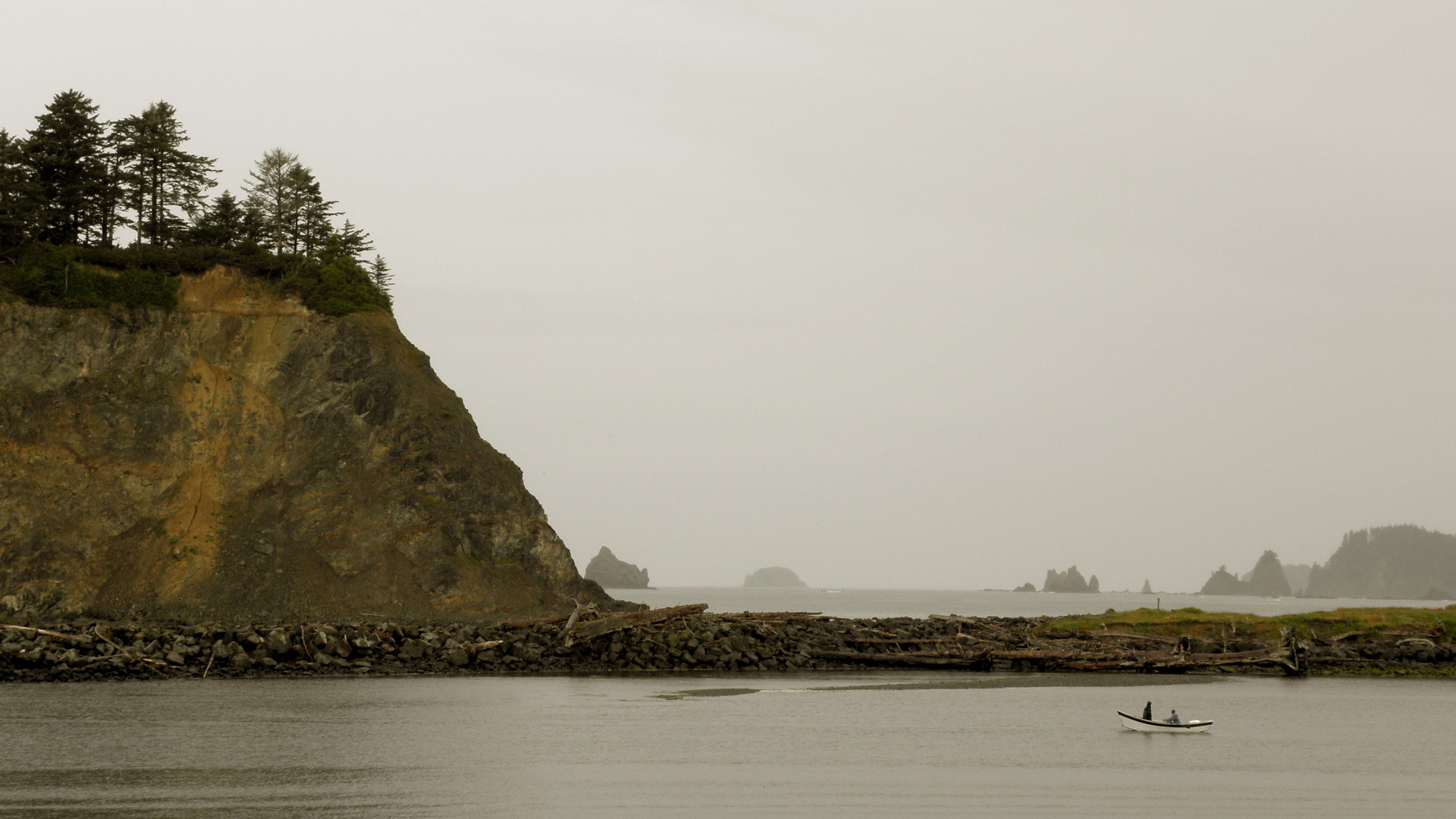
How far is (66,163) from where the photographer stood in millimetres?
81312

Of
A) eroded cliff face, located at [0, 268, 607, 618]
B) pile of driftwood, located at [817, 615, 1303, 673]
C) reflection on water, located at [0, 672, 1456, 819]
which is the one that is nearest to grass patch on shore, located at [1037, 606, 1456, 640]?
pile of driftwood, located at [817, 615, 1303, 673]

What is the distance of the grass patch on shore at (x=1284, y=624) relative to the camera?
2714 inches

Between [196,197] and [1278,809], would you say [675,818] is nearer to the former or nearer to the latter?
[1278,809]

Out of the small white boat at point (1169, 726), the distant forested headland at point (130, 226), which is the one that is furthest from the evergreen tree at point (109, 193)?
the small white boat at point (1169, 726)

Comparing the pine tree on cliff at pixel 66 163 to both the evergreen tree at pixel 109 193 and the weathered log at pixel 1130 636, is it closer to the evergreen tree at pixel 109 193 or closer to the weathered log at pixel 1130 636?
the evergreen tree at pixel 109 193

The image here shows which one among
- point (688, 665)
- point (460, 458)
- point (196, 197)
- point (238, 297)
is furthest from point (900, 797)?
point (196, 197)

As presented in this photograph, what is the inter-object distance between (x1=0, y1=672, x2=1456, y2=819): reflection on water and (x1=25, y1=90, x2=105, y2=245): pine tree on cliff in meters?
43.2

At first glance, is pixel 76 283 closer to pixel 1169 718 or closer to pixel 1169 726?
pixel 1169 718

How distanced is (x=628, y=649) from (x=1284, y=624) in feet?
130

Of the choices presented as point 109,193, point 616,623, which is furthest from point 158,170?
point 616,623

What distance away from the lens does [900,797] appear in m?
27.8

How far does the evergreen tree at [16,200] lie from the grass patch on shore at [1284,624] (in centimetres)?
7333

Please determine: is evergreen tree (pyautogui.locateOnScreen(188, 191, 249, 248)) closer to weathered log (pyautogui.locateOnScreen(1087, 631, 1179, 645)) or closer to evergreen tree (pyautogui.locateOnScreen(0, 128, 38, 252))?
evergreen tree (pyautogui.locateOnScreen(0, 128, 38, 252))

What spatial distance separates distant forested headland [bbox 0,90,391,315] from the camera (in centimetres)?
7694
